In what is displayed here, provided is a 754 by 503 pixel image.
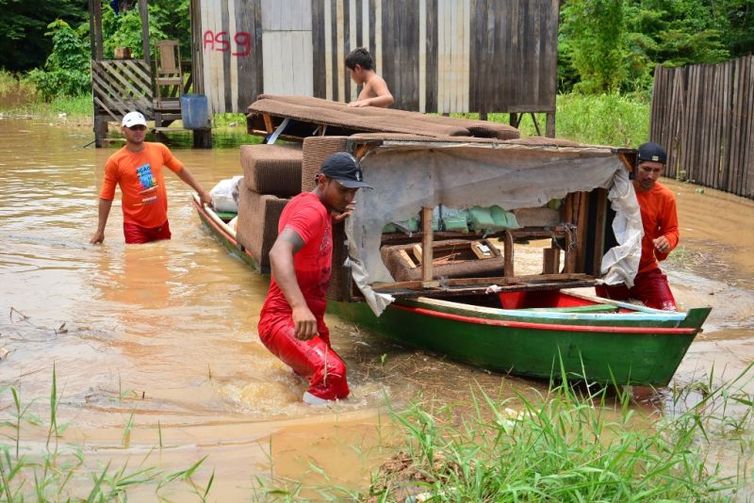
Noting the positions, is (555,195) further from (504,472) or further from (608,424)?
(504,472)

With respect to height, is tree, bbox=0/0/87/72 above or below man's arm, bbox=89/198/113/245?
above

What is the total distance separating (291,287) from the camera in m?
5.14

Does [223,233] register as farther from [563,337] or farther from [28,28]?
[28,28]

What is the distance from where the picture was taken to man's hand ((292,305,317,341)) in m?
5.10

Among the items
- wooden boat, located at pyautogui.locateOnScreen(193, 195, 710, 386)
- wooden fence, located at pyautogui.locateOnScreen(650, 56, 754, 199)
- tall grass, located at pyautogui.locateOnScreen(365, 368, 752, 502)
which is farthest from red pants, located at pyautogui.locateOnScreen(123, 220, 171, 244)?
wooden fence, located at pyautogui.locateOnScreen(650, 56, 754, 199)

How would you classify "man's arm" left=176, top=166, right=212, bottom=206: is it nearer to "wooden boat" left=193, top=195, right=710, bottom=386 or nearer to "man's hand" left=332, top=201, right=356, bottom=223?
"wooden boat" left=193, top=195, right=710, bottom=386

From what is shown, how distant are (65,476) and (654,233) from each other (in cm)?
460

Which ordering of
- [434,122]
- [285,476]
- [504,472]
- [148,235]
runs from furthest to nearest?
1. [148,235]
2. [434,122]
3. [285,476]
4. [504,472]

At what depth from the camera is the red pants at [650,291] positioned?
275 inches

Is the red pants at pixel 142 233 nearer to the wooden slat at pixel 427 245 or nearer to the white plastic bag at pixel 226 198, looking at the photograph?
the white plastic bag at pixel 226 198

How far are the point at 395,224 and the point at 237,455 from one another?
2273 millimetres

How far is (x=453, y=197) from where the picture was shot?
6.52m

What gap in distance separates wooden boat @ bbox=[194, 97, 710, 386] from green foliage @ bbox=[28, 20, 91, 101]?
88.3ft

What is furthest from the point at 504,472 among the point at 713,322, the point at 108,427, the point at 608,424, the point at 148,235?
the point at 148,235
